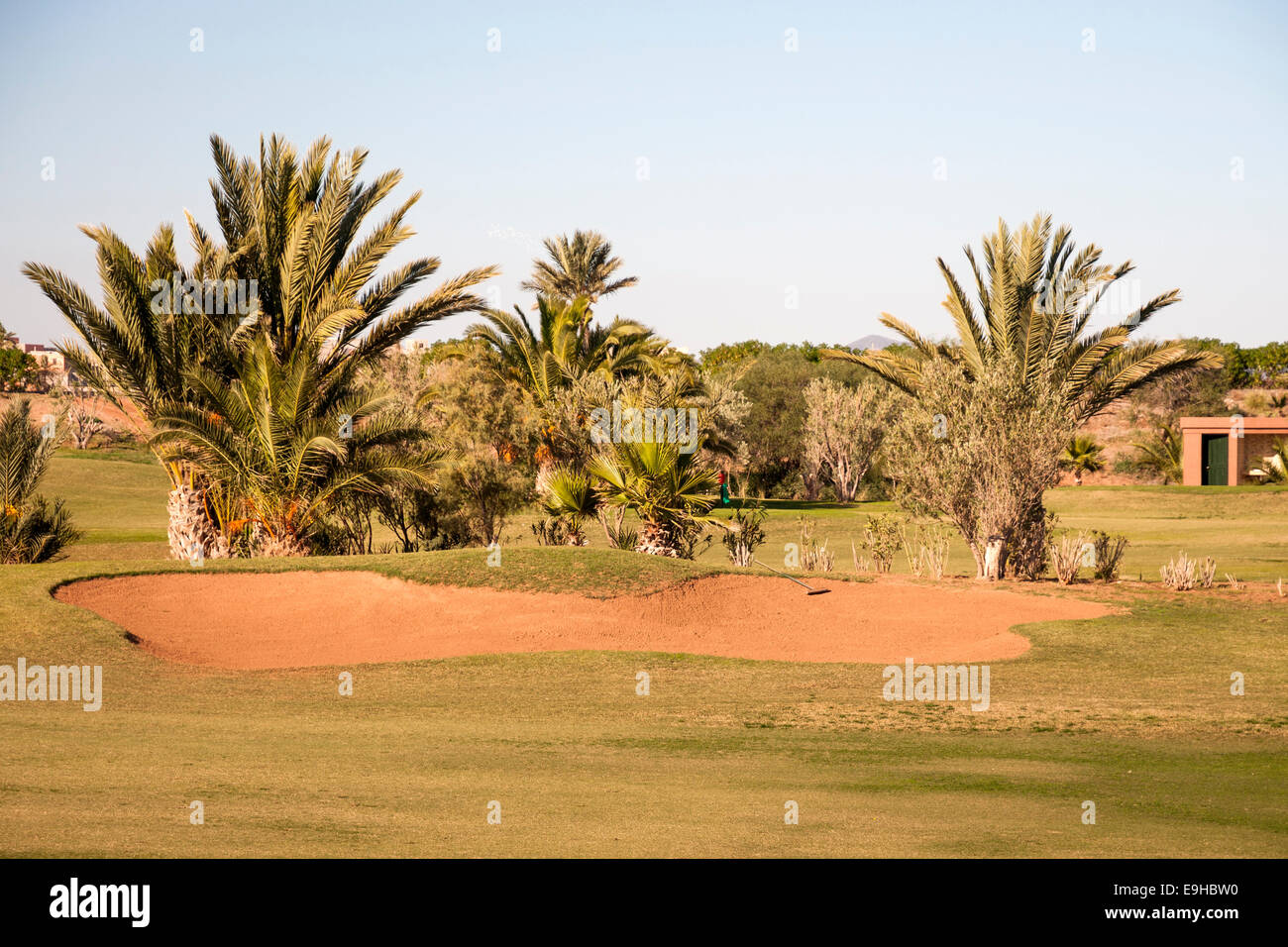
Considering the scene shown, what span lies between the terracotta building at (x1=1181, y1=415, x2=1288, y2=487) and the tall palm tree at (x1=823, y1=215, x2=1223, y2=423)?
35.4 metres

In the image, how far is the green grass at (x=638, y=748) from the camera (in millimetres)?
6848

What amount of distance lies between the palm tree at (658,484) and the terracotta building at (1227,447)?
41.6 meters

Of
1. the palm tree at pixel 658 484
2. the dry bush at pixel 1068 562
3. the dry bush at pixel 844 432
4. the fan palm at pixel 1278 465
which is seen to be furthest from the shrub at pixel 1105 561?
the dry bush at pixel 844 432

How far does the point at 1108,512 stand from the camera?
145 ft

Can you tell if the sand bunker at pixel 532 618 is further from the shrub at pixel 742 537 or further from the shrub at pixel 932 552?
the shrub at pixel 742 537

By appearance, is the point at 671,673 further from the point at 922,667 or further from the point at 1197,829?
the point at 1197,829

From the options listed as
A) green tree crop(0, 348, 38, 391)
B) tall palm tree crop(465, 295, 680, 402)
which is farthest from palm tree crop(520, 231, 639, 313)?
green tree crop(0, 348, 38, 391)

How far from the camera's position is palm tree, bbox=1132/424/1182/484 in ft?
207

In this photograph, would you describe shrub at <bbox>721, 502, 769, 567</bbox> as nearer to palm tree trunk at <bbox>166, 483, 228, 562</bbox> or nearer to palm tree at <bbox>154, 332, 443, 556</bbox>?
palm tree at <bbox>154, 332, 443, 556</bbox>

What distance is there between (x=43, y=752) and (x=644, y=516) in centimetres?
1464

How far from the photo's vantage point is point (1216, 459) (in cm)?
5712

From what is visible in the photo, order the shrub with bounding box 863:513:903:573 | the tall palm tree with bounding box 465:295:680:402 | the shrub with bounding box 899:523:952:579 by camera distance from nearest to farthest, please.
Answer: the shrub with bounding box 899:523:952:579, the shrub with bounding box 863:513:903:573, the tall palm tree with bounding box 465:295:680:402
